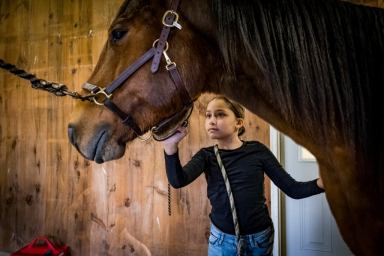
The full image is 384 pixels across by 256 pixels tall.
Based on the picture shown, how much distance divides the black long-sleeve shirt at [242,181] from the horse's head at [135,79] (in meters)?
0.42

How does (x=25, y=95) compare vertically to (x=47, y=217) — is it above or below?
above

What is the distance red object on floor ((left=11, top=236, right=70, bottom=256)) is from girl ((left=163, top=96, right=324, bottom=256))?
1.60 metres

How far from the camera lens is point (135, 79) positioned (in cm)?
67

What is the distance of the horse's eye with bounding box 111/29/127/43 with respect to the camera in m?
0.69

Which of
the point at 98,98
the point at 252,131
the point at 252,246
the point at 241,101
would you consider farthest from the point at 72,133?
the point at 252,131

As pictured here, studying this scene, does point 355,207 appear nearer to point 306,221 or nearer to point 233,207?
point 233,207

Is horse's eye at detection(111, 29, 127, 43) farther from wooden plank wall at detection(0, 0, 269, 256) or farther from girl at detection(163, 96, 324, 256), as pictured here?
wooden plank wall at detection(0, 0, 269, 256)

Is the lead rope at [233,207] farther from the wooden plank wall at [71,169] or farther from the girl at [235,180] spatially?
the wooden plank wall at [71,169]

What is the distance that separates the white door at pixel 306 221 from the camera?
174 centimetres

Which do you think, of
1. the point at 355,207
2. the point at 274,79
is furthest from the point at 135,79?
the point at 355,207

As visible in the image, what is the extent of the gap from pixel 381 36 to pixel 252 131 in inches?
51.6

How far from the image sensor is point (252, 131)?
1.87 m

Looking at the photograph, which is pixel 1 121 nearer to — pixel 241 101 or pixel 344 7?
pixel 241 101

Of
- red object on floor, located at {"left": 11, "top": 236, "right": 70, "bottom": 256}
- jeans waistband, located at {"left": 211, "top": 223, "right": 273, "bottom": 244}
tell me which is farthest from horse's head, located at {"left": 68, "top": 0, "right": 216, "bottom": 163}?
red object on floor, located at {"left": 11, "top": 236, "right": 70, "bottom": 256}
